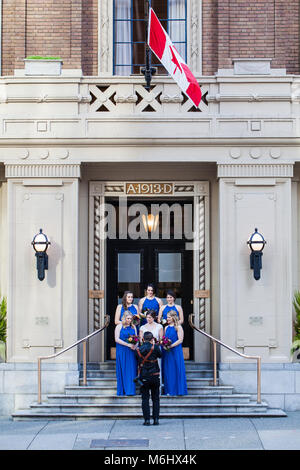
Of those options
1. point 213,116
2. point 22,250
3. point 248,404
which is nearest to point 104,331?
point 22,250

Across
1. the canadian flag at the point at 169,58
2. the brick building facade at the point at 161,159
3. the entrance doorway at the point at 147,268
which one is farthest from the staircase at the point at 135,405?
the canadian flag at the point at 169,58

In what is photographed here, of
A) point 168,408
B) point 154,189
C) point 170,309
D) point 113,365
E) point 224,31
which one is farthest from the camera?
point 154,189

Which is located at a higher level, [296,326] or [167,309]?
[167,309]

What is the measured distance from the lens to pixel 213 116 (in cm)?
1472

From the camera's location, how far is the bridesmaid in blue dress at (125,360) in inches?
547

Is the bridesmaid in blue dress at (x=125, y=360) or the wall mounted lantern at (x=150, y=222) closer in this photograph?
the bridesmaid in blue dress at (x=125, y=360)

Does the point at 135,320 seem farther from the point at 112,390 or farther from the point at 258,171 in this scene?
the point at 258,171

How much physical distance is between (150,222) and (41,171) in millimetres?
2607

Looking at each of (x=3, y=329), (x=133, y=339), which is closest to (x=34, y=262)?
(x=3, y=329)

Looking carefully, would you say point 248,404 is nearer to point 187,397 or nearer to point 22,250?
point 187,397

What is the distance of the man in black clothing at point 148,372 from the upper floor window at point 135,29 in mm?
6104

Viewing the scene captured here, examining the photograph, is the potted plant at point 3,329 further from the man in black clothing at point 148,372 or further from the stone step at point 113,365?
the man in black clothing at point 148,372

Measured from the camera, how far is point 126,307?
575 inches

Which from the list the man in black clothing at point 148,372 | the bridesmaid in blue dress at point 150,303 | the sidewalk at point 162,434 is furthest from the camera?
the bridesmaid in blue dress at point 150,303
